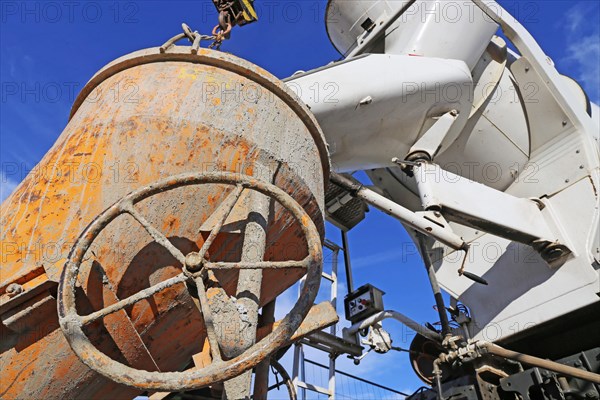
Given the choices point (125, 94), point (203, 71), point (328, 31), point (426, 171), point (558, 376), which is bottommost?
point (558, 376)

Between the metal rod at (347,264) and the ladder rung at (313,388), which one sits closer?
the ladder rung at (313,388)

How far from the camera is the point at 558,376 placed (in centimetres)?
334

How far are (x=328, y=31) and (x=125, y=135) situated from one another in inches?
167

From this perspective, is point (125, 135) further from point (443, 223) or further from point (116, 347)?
point (443, 223)

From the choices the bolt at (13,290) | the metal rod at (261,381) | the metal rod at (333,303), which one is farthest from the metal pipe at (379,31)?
the bolt at (13,290)

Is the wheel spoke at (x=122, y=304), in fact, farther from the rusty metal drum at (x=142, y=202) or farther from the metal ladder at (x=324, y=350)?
the metal ladder at (x=324, y=350)

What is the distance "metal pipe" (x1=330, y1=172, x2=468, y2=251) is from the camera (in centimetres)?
347

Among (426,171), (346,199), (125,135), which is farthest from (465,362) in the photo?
(125,135)

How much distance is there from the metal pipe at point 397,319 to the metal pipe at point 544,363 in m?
0.91

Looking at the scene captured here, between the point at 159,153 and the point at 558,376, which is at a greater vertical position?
the point at 159,153

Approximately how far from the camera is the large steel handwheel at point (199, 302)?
1474mm

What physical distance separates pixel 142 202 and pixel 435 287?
3.36 meters

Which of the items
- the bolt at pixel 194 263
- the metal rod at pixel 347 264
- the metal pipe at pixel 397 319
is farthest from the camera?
the metal rod at pixel 347 264

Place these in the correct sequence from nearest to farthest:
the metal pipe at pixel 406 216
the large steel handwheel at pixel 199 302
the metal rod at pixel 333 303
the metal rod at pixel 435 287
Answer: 1. the large steel handwheel at pixel 199 302
2. the metal pipe at pixel 406 216
3. the metal rod at pixel 435 287
4. the metal rod at pixel 333 303
